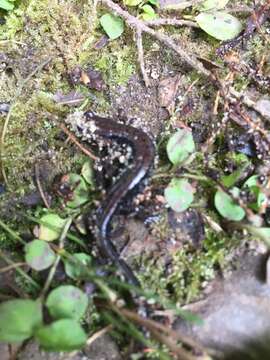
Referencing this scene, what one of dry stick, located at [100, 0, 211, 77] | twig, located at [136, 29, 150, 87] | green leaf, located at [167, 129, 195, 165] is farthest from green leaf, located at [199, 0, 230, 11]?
green leaf, located at [167, 129, 195, 165]

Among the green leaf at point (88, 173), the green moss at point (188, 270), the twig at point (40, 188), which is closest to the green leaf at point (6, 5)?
the twig at point (40, 188)

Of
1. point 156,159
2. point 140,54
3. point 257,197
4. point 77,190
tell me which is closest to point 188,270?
point 257,197

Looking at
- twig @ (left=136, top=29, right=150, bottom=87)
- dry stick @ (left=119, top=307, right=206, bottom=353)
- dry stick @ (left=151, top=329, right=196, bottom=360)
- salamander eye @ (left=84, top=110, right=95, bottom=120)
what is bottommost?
dry stick @ (left=151, top=329, right=196, bottom=360)

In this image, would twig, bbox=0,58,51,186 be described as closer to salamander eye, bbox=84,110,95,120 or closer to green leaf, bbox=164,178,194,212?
salamander eye, bbox=84,110,95,120

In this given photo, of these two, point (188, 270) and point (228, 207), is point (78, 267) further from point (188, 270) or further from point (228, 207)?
point (228, 207)

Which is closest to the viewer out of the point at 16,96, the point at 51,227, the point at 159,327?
the point at 159,327

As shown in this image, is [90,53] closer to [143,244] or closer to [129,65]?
[129,65]
